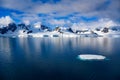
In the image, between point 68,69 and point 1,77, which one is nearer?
point 1,77

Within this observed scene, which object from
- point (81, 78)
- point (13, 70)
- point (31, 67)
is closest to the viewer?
point (81, 78)

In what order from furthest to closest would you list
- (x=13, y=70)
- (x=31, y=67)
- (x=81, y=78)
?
1. (x=31, y=67)
2. (x=13, y=70)
3. (x=81, y=78)

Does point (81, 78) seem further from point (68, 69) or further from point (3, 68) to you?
point (3, 68)

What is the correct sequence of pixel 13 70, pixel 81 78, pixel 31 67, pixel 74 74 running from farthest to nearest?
pixel 31 67, pixel 13 70, pixel 74 74, pixel 81 78

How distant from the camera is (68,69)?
118 feet

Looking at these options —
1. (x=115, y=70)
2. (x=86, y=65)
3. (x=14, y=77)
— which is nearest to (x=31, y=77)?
(x=14, y=77)

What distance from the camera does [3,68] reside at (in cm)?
3675

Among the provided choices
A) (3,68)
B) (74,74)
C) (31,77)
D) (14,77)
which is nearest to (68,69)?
(74,74)

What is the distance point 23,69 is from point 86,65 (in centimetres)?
1378

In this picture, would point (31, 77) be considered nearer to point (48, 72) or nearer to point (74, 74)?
point (48, 72)

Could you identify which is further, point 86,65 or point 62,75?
point 86,65

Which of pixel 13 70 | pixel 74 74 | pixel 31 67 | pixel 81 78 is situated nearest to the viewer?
pixel 81 78

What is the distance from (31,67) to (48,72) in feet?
19.1

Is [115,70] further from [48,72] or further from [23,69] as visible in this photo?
[23,69]
